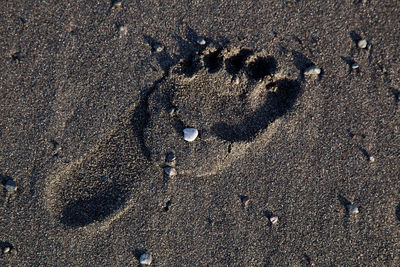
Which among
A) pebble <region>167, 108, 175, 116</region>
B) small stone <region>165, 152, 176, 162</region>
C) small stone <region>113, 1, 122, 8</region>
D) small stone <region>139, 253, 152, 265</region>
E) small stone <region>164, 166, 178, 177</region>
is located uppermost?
small stone <region>113, 1, 122, 8</region>

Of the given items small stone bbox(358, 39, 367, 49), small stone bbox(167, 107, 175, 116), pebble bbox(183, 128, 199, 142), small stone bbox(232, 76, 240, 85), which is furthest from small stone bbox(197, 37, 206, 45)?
small stone bbox(358, 39, 367, 49)

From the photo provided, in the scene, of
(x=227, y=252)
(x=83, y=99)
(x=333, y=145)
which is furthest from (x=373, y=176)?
(x=83, y=99)

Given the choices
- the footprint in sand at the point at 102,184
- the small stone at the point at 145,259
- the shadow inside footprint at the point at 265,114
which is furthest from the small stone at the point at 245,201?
the small stone at the point at 145,259

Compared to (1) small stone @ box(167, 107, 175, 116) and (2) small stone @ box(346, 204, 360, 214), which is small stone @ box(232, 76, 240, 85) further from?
(2) small stone @ box(346, 204, 360, 214)

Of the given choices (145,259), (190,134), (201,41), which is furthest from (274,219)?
(201,41)

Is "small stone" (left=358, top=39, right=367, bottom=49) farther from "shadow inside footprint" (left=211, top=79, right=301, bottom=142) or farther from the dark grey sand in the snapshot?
"shadow inside footprint" (left=211, top=79, right=301, bottom=142)

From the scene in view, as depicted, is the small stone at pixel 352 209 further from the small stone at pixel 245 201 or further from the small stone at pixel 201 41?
the small stone at pixel 201 41

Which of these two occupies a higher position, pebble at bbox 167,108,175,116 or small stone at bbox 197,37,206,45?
small stone at bbox 197,37,206,45
